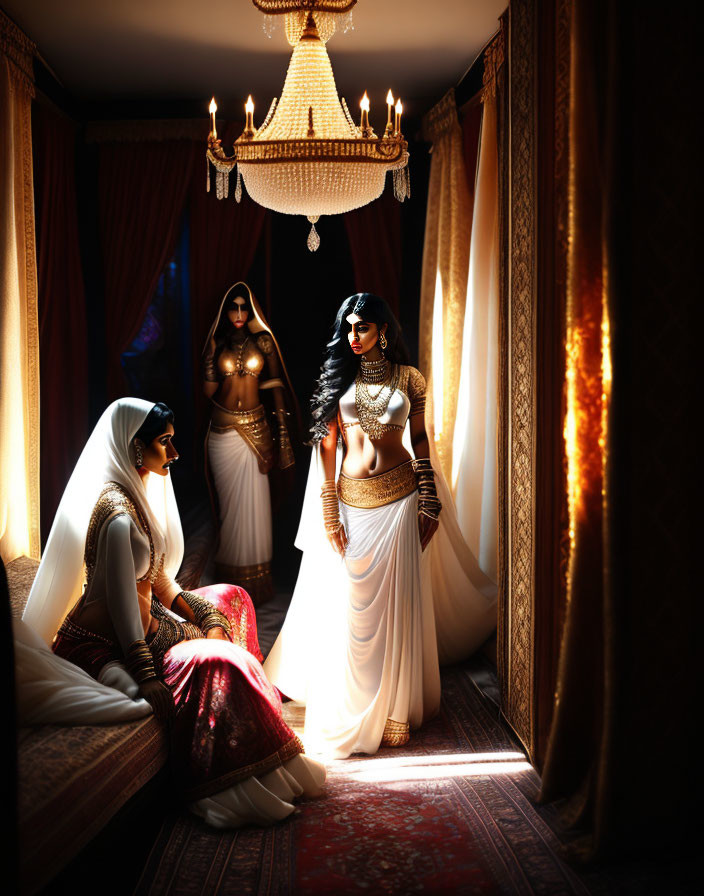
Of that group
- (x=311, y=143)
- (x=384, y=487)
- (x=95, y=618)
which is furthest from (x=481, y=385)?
(x=95, y=618)

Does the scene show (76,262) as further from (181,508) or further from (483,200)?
(483,200)

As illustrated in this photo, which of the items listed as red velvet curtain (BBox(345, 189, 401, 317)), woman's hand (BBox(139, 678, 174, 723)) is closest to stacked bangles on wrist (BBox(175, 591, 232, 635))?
→ woman's hand (BBox(139, 678, 174, 723))

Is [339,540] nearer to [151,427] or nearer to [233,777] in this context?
[151,427]

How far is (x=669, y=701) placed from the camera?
226cm

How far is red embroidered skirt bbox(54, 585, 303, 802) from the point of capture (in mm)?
2582

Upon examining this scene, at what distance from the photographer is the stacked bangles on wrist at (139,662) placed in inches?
101

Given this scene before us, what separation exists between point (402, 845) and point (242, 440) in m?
3.01

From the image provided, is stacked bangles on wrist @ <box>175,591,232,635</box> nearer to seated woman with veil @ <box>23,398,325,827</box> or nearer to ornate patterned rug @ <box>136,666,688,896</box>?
seated woman with veil @ <box>23,398,325,827</box>

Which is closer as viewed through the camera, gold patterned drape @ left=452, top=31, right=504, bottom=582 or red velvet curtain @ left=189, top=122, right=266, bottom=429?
gold patterned drape @ left=452, top=31, right=504, bottom=582

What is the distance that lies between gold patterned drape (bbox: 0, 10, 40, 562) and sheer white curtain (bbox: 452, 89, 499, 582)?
2185 mm

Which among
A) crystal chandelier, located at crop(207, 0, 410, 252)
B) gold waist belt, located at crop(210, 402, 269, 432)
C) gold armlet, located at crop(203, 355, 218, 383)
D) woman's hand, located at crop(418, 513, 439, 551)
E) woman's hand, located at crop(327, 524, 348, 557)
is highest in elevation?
crystal chandelier, located at crop(207, 0, 410, 252)

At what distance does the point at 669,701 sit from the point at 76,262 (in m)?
4.30

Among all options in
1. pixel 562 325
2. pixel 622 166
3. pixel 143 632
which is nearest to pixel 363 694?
pixel 143 632

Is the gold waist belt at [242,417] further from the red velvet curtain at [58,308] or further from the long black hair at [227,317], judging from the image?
the red velvet curtain at [58,308]
